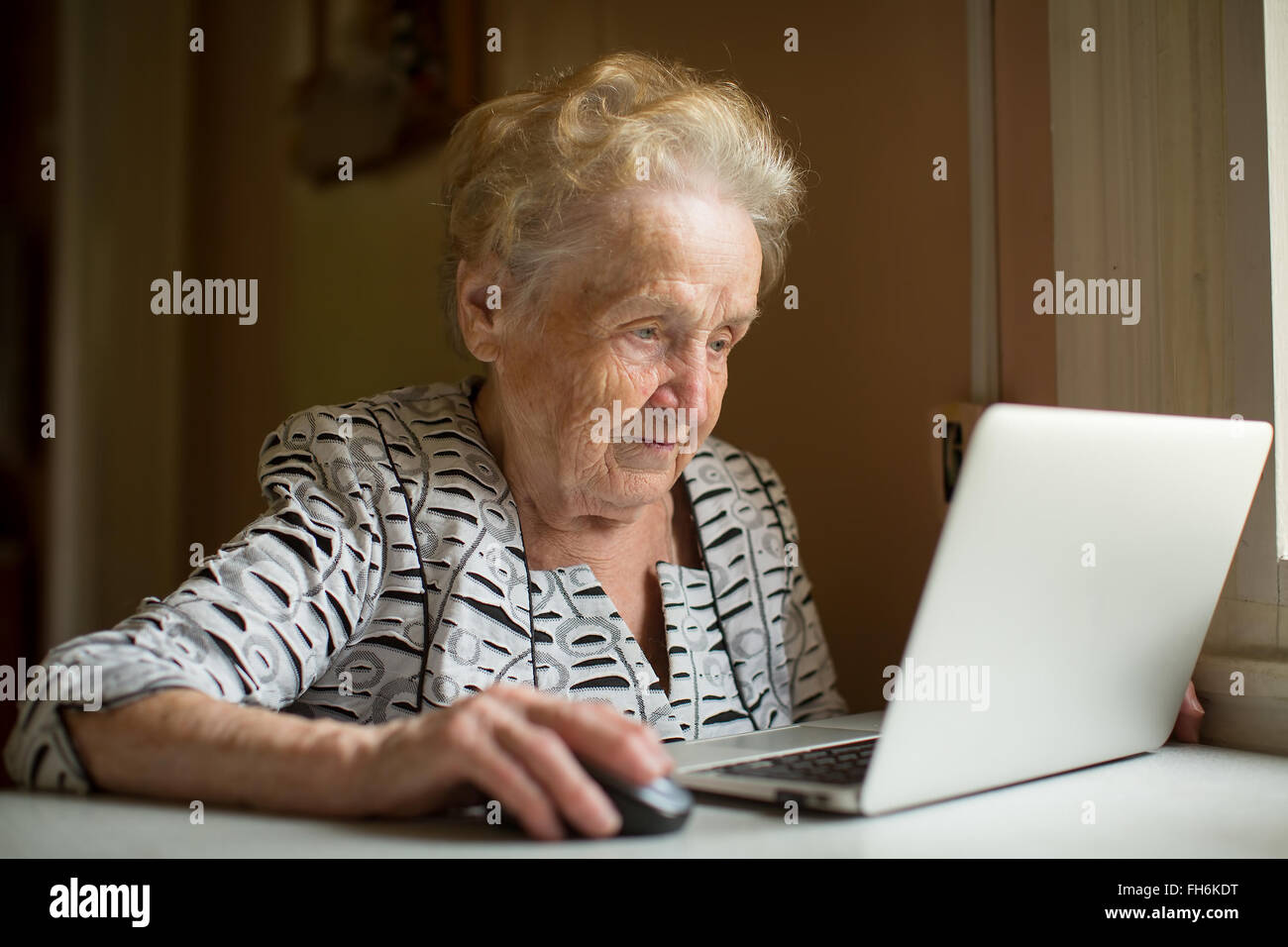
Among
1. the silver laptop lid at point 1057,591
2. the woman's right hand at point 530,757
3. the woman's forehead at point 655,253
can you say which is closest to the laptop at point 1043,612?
the silver laptop lid at point 1057,591

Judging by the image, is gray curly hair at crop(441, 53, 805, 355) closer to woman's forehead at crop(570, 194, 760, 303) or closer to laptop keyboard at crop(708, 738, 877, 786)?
woman's forehead at crop(570, 194, 760, 303)

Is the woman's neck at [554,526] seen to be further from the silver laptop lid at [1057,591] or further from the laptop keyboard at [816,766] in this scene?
the silver laptop lid at [1057,591]

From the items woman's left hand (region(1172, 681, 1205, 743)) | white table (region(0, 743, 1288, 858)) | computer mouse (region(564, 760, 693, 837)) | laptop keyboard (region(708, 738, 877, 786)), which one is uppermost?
computer mouse (region(564, 760, 693, 837))

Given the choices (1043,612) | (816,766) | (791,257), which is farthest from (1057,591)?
(791,257)

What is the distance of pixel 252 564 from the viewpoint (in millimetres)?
Answer: 998

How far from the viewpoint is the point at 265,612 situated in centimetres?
98

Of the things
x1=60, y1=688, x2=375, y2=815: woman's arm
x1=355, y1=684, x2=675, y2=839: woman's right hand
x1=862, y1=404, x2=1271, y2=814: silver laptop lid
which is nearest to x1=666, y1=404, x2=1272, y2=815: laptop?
x1=862, y1=404, x2=1271, y2=814: silver laptop lid

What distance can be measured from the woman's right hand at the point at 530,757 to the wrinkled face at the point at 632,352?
0.54m

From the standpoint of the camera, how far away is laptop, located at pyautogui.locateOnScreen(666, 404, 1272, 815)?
681 millimetres

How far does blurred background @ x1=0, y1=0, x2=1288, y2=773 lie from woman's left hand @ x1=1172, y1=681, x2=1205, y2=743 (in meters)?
0.09

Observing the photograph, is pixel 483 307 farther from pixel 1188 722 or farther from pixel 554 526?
pixel 1188 722

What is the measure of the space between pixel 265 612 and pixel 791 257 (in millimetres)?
1052

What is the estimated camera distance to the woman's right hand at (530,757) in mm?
662

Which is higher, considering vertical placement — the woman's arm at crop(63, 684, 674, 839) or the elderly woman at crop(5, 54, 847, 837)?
the elderly woman at crop(5, 54, 847, 837)
